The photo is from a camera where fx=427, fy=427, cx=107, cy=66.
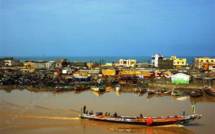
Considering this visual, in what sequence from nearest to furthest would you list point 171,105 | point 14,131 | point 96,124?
1. point 14,131
2. point 96,124
3. point 171,105

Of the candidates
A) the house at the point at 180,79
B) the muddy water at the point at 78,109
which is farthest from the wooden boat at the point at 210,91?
the house at the point at 180,79

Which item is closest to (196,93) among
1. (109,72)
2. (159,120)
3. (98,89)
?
(98,89)

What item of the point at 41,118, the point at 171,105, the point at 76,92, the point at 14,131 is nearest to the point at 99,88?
the point at 76,92

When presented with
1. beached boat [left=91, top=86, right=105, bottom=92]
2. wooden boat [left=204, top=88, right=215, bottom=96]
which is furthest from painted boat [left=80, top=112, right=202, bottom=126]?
beached boat [left=91, top=86, right=105, bottom=92]

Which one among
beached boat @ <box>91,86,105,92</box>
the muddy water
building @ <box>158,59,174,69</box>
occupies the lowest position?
the muddy water

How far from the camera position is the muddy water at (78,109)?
1361cm

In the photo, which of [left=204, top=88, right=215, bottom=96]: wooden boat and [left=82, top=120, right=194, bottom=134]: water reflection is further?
[left=204, top=88, right=215, bottom=96]: wooden boat

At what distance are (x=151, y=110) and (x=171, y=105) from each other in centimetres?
189

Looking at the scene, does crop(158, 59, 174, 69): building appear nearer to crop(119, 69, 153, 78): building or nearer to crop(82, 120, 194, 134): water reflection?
crop(119, 69, 153, 78): building

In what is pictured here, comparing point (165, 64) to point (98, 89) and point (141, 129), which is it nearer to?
point (98, 89)

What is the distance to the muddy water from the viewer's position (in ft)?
44.7

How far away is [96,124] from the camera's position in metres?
14.6

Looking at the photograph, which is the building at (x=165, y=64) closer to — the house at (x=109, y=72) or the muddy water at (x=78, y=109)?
the house at (x=109, y=72)

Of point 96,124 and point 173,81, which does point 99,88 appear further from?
point 96,124
